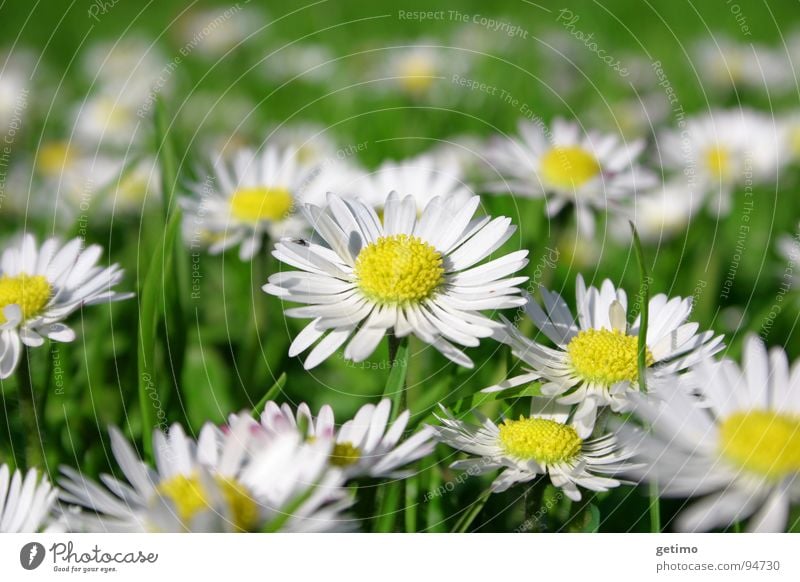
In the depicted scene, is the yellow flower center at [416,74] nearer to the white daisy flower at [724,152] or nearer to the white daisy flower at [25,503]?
the white daisy flower at [724,152]

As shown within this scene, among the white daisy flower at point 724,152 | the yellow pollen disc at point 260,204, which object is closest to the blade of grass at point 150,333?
the yellow pollen disc at point 260,204

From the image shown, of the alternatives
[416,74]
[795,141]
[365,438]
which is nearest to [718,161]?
Result: [795,141]

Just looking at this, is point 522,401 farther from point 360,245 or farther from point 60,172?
point 60,172

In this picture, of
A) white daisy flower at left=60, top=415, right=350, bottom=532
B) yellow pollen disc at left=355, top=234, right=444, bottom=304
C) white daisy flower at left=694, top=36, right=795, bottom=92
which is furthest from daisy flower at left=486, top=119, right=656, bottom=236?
white daisy flower at left=694, top=36, right=795, bottom=92

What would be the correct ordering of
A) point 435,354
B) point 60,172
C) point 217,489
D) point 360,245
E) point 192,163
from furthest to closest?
point 60,172 < point 192,163 < point 435,354 < point 360,245 < point 217,489
